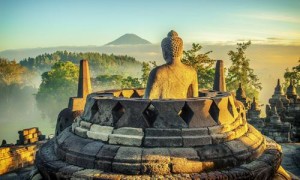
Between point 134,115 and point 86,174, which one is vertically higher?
point 134,115

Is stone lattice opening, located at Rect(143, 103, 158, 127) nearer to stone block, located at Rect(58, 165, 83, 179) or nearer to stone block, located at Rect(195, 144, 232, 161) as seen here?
stone block, located at Rect(195, 144, 232, 161)

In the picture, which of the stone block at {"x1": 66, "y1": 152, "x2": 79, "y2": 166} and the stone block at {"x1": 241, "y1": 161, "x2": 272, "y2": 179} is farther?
the stone block at {"x1": 66, "y1": 152, "x2": 79, "y2": 166}

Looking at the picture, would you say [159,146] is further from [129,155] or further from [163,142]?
[129,155]

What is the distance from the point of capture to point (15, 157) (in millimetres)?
9234

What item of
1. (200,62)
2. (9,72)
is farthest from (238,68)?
(9,72)

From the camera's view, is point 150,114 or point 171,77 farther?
point 171,77

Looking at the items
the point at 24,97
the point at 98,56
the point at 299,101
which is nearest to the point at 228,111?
the point at 299,101

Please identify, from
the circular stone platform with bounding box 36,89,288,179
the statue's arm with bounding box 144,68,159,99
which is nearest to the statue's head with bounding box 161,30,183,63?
the statue's arm with bounding box 144,68,159,99

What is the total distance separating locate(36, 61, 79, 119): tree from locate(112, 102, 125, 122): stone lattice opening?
174 ft

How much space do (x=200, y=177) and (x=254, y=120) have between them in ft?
46.1

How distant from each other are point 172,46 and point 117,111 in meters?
1.59

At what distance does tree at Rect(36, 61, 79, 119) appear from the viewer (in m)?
55.3

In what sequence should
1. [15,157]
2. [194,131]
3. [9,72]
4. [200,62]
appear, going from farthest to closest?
1. [9,72]
2. [200,62]
3. [15,157]
4. [194,131]

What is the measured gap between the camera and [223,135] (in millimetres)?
3979
